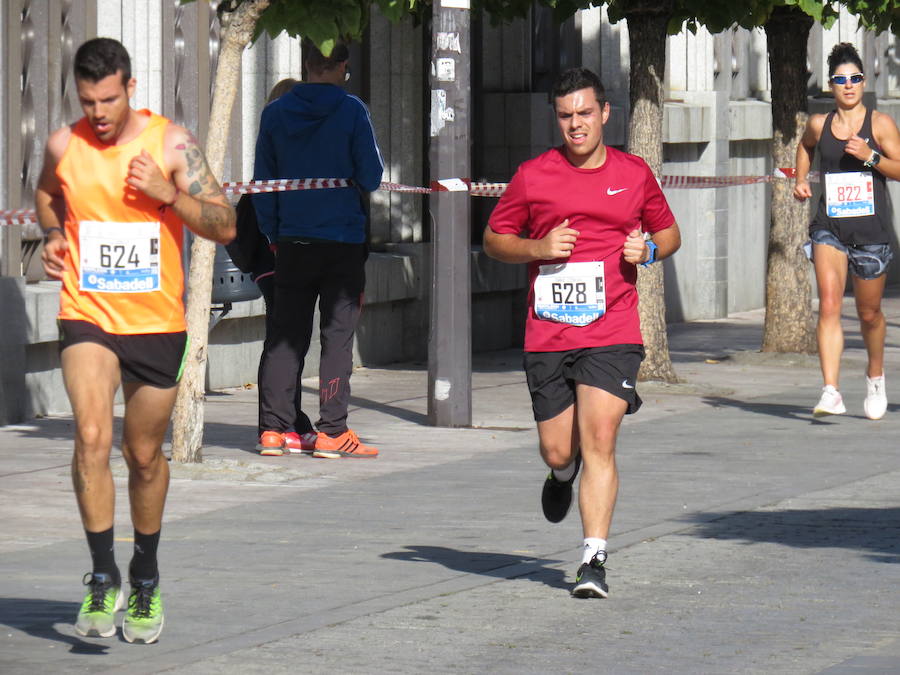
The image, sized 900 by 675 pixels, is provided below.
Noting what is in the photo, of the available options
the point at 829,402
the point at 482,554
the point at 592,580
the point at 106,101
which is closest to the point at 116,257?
the point at 106,101

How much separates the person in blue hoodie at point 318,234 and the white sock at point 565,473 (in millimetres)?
3112

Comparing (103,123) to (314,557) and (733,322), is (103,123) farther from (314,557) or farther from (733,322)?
(733,322)

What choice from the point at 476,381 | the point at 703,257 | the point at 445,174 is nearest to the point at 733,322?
the point at 703,257

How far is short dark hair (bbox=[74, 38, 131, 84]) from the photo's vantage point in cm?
615

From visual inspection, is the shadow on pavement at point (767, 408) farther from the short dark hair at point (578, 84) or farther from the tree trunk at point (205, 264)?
the short dark hair at point (578, 84)

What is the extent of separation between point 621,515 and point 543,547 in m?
0.80

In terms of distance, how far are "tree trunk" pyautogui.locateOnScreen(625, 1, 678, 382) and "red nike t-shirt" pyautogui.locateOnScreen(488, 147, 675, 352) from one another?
6.20 m

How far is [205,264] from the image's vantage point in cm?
1004

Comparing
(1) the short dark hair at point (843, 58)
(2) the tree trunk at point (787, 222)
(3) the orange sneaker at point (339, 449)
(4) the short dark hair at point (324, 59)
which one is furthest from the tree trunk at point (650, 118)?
(3) the orange sneaker at point (339, 449)

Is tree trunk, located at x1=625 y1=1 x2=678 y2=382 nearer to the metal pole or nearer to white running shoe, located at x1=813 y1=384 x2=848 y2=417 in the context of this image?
white running shoe, located at x1=813 y1=384 x2=848 y2=417

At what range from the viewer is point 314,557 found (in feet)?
25.5

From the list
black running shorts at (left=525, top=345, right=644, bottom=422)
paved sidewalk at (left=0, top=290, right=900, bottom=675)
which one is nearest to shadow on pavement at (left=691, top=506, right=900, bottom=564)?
paved sidewalk at (left=0, top=290, right=900, bottom=675)

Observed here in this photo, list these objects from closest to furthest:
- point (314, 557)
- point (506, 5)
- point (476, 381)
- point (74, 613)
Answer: point (74, 613) → point (314, 557) → point (506, 5) → point (476, 381)

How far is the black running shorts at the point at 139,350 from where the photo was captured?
6324mm
